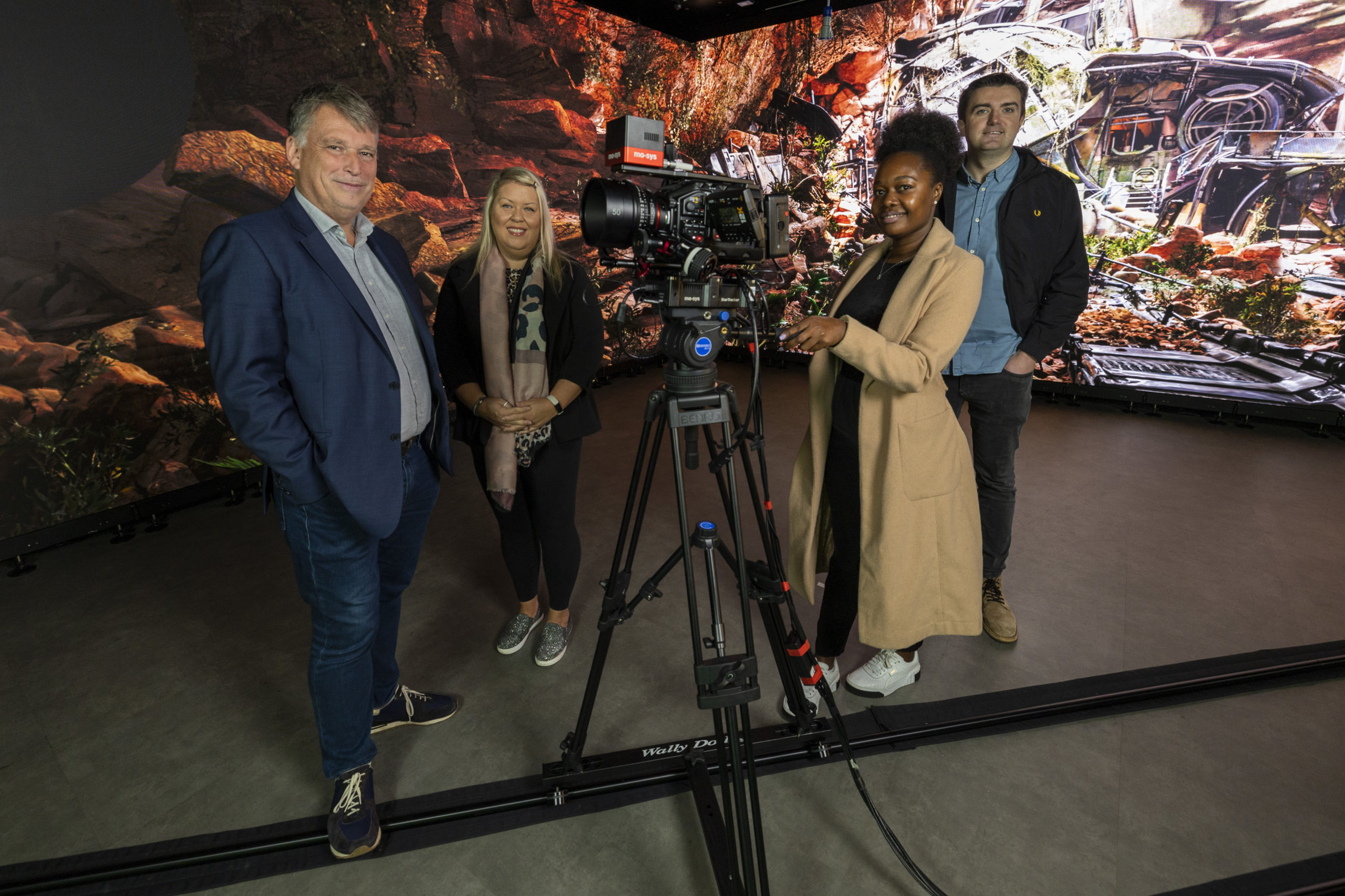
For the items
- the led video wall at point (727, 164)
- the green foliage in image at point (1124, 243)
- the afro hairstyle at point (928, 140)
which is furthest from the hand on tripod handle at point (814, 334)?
the green foliage in image at point (1124, 243)

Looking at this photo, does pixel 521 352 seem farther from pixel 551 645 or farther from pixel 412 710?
pixel 412 710

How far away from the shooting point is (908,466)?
4.93 ft

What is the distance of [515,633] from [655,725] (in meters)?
0.64

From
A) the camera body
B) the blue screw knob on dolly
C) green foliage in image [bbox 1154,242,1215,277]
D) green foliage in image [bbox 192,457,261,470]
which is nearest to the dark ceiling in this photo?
green foliage in image [bbox 1154,242,1215,277]

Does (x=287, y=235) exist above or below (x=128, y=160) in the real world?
below

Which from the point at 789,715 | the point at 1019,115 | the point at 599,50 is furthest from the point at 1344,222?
the point at 599,50

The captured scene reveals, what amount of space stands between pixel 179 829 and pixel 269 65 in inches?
143

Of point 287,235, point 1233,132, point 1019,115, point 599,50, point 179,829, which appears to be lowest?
point 179,829

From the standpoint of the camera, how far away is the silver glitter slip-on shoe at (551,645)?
6.73 feet

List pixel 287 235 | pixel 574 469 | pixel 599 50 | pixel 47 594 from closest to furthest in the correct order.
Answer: pixel 287 235
pixel 574 469
pixel 47 594
pixel 599 50

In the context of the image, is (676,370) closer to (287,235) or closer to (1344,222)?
(287,235)

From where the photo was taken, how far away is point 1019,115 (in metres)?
1.91

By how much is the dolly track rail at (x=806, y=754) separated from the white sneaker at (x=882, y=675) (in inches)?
2.7

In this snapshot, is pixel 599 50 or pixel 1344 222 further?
pixel 599 50
